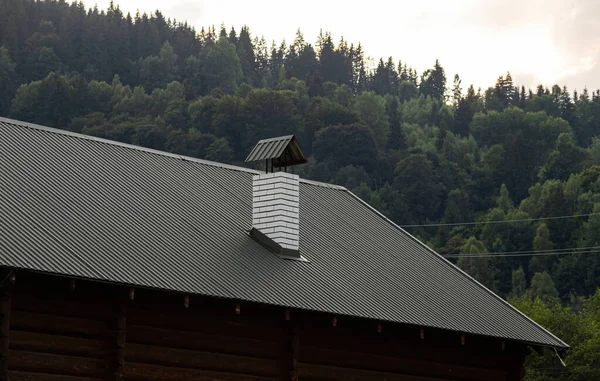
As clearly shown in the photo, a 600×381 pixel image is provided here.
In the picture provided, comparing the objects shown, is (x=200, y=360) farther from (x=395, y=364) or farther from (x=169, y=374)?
(x=395, y=364)

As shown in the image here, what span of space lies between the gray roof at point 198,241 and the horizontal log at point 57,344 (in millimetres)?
1691

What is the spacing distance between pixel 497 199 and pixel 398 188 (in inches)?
645

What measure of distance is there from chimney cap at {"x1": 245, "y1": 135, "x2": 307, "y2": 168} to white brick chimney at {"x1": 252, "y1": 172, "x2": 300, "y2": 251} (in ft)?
1.73

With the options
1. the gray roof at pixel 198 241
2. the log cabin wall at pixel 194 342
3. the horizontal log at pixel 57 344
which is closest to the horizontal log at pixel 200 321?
the log cabin wall at pixel 194 342

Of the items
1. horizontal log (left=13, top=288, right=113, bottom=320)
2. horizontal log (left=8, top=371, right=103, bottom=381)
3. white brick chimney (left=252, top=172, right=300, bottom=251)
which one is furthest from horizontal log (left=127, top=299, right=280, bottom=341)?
white brick chimney (left=252, top=172, right=300, bottom=251)

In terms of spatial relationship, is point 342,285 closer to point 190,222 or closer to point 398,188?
point 190,222

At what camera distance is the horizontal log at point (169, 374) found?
2881cm

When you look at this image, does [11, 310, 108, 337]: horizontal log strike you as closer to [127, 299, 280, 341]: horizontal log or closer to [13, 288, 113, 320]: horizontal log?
[13, 288, 113, 320]: horizontal log

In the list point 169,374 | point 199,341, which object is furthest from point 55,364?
point 199,341

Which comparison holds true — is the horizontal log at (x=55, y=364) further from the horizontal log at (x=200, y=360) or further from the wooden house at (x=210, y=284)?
the horizontal log at (x=200, y=360)

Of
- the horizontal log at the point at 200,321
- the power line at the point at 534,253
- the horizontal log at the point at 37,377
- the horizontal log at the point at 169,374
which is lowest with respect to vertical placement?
the horizontal log at the point at 37,377

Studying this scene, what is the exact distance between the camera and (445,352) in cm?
3603

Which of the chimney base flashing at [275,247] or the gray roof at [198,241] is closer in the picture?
the gray roof at [198,241]

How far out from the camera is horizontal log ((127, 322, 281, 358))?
2905 cm
